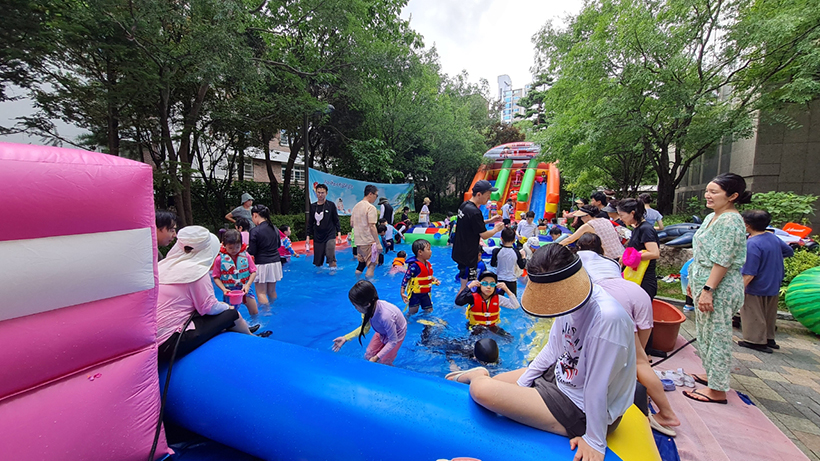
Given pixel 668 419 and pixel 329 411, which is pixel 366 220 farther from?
pixel 668 419

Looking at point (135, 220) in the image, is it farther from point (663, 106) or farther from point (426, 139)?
point (426, 139)

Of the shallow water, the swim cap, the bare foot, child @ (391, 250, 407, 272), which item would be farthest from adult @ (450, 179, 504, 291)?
the bare foot

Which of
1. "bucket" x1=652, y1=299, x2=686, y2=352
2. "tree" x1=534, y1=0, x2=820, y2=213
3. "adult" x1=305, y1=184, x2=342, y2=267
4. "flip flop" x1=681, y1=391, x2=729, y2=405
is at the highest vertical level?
"tree" x1=534, y1=0, x2=820, y2=213

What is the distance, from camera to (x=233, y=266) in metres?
4.11

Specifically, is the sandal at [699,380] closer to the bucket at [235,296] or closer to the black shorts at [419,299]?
the black shorts at [419,299]

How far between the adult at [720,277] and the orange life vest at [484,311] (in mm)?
1814

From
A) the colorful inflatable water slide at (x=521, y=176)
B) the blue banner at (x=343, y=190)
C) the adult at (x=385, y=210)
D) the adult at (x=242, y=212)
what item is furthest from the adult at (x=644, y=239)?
the colorful inflatable water slide at (x=521, y=176)

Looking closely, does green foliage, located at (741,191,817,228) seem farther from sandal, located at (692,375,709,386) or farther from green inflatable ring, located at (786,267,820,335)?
sandal, located at (692,375,709,386)

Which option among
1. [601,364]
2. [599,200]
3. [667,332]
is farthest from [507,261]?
[601,364]

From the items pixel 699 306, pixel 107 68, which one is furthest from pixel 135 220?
pixel 107 68

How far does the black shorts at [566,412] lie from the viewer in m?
1.62

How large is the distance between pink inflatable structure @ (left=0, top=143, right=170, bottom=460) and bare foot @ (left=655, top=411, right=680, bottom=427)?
337 cm

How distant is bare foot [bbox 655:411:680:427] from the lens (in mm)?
2369

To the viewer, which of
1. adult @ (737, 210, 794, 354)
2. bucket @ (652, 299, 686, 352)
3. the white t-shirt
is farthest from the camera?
adult @ (737, 210, 794, 354)
